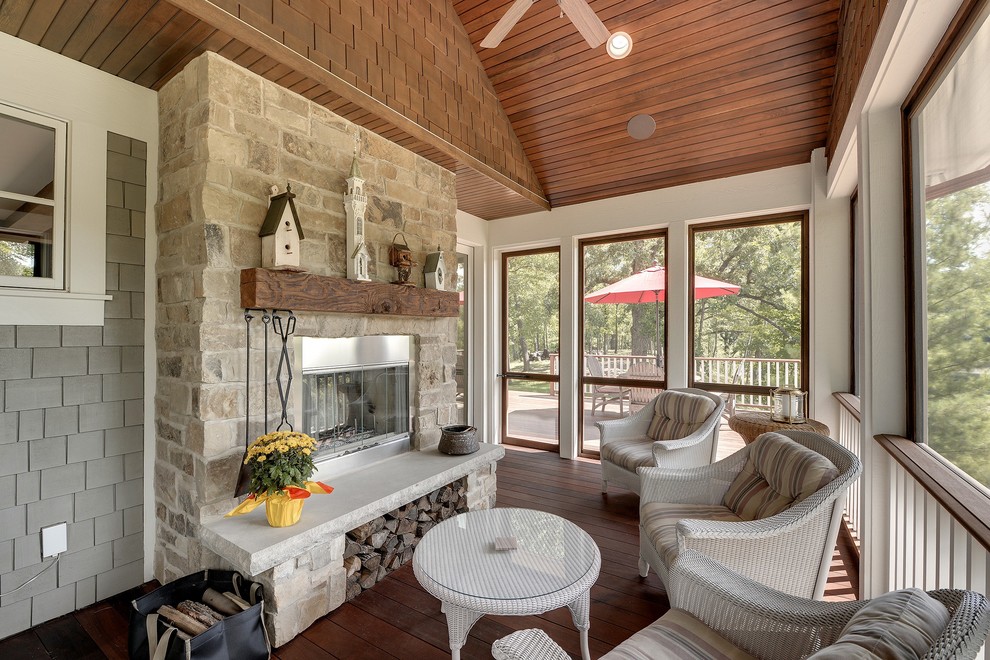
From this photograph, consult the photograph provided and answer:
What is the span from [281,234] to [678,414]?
300 cm

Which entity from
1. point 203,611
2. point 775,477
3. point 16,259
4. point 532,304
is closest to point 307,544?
point 203,611

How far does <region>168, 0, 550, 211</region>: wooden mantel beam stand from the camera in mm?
1960

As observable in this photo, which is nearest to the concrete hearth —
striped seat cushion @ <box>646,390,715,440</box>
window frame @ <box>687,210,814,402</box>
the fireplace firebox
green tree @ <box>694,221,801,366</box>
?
the fireplace firebox

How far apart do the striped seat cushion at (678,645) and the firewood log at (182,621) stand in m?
1.56

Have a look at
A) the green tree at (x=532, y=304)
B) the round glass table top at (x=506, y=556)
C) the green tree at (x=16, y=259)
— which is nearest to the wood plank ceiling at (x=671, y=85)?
the green tree at (x=532, y=304)

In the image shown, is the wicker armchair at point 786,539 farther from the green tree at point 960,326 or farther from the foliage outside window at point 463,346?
the foliage outside window at point 463,346

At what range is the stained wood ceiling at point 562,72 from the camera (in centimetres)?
209

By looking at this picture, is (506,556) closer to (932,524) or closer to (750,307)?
(932,524)

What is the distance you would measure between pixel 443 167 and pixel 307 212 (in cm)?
136

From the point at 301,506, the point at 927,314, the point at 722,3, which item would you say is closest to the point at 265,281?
the point at 301,506

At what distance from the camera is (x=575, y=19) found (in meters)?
2.39

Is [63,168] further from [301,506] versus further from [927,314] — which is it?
[927,314]

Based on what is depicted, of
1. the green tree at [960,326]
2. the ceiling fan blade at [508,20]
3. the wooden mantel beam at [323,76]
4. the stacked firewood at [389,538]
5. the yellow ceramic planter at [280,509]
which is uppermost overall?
the ceiling fan blade at [508,20]

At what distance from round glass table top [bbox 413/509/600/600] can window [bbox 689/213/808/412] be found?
268 centimetres
